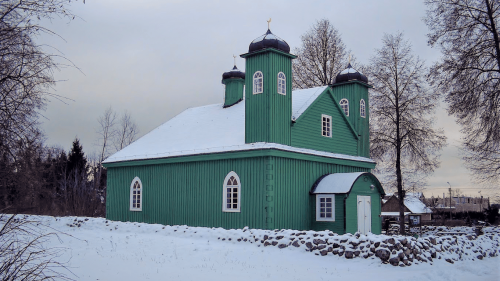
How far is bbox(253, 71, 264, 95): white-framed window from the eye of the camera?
21.7 m

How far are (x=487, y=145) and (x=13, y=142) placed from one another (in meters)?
19.0

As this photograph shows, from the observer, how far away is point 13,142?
7.20 m

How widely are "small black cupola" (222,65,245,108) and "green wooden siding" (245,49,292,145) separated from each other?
654 cm

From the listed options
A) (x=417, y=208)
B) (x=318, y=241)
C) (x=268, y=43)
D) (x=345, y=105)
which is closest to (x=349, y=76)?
(x=345, y=105)

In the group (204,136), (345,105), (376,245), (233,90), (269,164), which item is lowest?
(376,245)

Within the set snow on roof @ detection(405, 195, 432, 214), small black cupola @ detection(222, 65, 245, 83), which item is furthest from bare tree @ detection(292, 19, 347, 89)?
snow on roof @ detection(405, 195, 432, 214)

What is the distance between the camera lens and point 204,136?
25047 mm

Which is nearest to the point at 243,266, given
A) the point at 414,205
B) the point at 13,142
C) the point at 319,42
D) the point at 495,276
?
the point at 495,276

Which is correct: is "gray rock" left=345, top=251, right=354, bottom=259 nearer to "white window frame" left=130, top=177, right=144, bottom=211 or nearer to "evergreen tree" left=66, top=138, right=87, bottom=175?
"white window frame" left=130, top=177, right=144, bottom=211

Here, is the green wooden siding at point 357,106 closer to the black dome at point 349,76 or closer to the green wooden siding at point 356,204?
the black dome at point 349,76

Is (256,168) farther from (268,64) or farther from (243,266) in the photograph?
(243,266)

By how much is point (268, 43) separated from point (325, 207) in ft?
25.0

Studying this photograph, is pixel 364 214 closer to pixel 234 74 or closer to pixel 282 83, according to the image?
pixel 282 83

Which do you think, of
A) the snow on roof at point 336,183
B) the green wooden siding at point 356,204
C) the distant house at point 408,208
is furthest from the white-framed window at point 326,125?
the distant house at point 408,208
